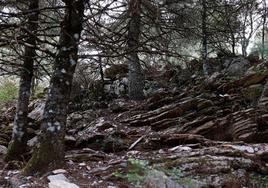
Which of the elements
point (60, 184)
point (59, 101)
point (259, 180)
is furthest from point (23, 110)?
point (259, 180)

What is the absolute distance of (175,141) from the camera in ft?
18.6

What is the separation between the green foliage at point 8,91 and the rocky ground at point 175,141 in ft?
20.3

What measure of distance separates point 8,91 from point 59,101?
12.5m

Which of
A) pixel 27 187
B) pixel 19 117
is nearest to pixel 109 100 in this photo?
pixel 19 117

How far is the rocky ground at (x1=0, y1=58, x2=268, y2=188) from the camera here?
4109 mm

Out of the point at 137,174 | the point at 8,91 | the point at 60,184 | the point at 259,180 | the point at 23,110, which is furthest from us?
the point at 8,91

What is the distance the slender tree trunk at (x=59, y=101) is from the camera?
4465 millimetres

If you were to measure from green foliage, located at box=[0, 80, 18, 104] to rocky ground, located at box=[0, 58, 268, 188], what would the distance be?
20.3 feet

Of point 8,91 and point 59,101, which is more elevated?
point 8,91

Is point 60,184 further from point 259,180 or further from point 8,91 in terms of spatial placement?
point 8,91

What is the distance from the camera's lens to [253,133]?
5.50 m

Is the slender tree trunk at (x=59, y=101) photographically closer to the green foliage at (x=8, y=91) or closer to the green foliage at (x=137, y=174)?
the green foliage at (x=137, y=174)

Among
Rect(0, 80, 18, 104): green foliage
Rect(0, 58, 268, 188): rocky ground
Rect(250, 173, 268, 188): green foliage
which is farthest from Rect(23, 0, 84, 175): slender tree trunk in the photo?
Rect(0, 80, 18, 104): green foliage

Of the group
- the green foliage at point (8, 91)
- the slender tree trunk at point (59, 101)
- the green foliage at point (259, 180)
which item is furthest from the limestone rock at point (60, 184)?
the green foliage at point (8, 91)
